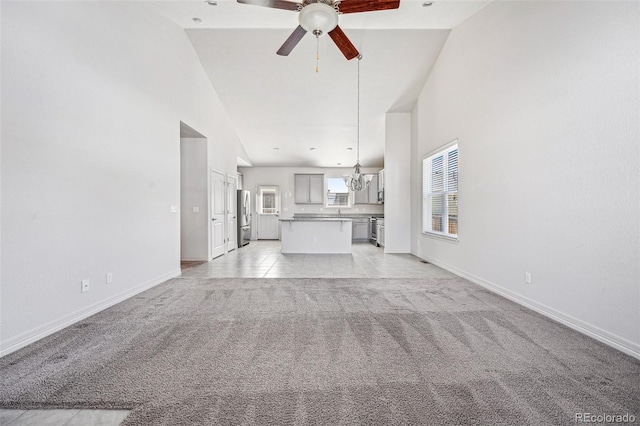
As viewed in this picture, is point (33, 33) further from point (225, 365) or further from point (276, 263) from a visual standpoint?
point (276, 263)

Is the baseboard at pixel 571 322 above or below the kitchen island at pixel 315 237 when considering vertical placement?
below

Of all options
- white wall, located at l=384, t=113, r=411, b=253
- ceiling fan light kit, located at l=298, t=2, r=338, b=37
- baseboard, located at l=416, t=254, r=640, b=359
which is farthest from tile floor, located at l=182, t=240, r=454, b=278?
ceiling fan light kit, located at l=298, t=2, r=338, b=37

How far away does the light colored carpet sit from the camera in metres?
1.48

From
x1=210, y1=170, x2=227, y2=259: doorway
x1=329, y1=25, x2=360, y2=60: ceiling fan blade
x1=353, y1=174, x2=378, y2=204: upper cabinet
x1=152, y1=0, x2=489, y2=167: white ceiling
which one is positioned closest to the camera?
x1=329, y1=25, x2=360, y2=60: ceiling fan blade

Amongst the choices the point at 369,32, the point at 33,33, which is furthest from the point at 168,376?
the point at 369,32

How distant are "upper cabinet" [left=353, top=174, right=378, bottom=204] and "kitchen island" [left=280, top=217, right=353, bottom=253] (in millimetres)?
2852

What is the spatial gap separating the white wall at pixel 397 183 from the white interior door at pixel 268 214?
4549 millimetres

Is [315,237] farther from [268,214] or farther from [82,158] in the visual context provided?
[82,158]

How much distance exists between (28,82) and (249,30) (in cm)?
340

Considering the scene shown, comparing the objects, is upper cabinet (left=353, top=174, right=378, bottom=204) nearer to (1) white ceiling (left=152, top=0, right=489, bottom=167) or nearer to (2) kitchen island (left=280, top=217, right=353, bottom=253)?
(1) white ceiling (left=152, top=0, right=489, bottom=167)

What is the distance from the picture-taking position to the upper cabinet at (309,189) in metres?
9.79

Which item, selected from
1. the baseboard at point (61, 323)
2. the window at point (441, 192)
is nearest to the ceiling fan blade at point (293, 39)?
the window at point (441, 192)

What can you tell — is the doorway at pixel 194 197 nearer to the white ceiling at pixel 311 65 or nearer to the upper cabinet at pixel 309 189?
the white ceiling at pixel 311 65

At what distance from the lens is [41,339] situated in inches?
90.0
